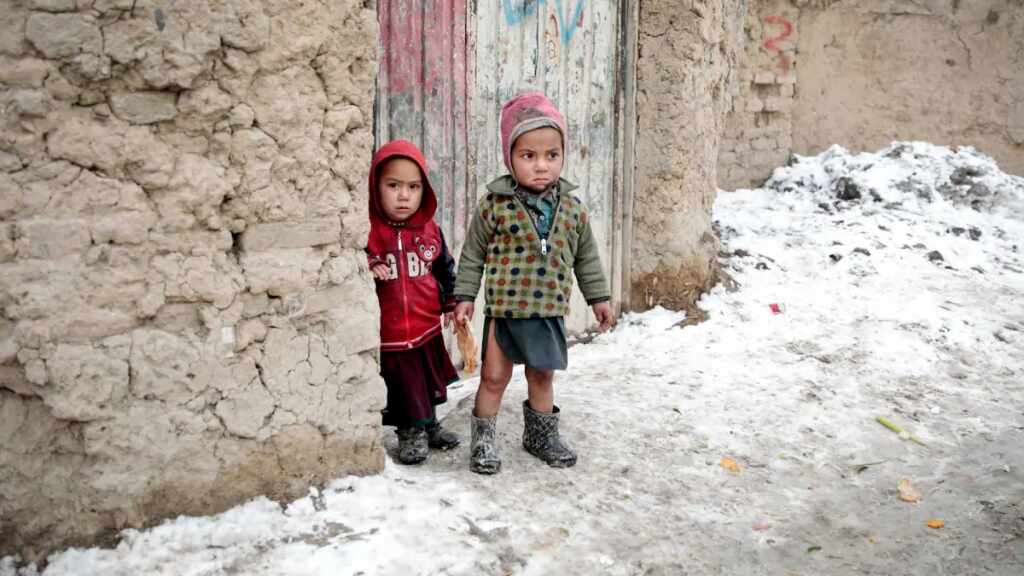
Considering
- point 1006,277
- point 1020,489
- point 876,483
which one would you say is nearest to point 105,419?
point 876,483

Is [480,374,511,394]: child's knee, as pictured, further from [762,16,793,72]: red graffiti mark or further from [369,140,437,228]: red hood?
[762,16,793,72]: red graffiti mark

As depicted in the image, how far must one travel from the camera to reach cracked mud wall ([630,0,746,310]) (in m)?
4.75

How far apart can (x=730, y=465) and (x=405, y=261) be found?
144 centimetres

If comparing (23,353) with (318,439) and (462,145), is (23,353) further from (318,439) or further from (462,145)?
(462,145)

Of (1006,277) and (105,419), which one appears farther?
(1006,277)

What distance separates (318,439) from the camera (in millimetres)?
2523

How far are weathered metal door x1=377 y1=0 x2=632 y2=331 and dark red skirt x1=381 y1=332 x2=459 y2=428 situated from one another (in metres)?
1.06

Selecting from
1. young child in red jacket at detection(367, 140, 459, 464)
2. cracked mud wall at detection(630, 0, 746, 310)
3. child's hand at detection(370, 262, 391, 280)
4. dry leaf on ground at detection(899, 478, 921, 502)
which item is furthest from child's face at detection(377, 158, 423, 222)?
cracked mud wall at detection(630, 0, 746, 310)

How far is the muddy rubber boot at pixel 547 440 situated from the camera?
9.64ft

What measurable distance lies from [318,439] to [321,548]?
1.29 feet

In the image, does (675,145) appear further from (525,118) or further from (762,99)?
(762,99)

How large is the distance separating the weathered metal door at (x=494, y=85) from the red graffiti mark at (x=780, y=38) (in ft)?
12.0

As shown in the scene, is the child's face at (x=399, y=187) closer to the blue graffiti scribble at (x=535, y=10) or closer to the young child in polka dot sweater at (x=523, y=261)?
the young child in polka dot sweater at (x=523, y=261)

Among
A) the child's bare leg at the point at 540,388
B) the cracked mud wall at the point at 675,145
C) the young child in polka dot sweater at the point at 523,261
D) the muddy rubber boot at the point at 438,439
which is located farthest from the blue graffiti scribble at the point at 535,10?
the muddy rubber boot at the point at 438,439
